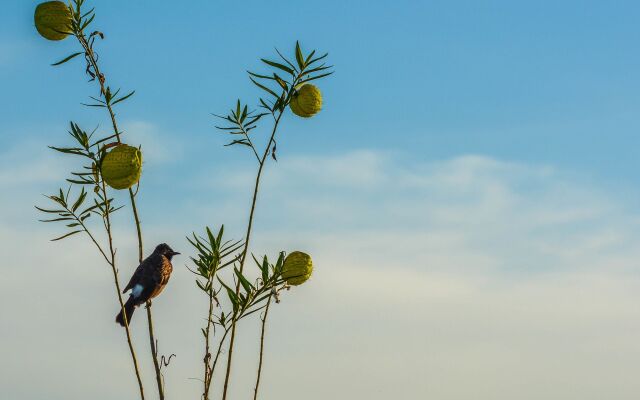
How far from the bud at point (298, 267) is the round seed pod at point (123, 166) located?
1.00 meters

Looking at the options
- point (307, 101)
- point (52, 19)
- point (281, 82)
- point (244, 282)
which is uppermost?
point (52, 19)

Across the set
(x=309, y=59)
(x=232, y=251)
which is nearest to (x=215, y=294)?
(x=232, y=251)

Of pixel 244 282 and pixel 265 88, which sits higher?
pixel 265 88

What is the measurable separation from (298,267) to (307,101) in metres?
0.93

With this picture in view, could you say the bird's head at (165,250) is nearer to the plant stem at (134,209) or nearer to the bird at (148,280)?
the bird at (148,280)

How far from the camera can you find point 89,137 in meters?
4.72

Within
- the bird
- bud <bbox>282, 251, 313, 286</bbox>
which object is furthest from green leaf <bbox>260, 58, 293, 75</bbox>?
the bird

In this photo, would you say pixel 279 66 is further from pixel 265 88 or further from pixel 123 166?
pixel 123 166

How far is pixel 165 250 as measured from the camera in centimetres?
635

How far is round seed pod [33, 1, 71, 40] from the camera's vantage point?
4.50 meters

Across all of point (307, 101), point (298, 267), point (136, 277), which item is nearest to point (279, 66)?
point (307, 101)

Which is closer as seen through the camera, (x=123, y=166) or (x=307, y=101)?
(x=123, y=166)

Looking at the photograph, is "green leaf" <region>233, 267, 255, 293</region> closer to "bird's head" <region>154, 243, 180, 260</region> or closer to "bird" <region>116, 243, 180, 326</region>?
"bird" <region>116, 243, 180, 326</region>

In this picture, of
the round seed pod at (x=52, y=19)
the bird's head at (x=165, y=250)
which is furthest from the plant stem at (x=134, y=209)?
the bird's head at (x=165, y=250)
